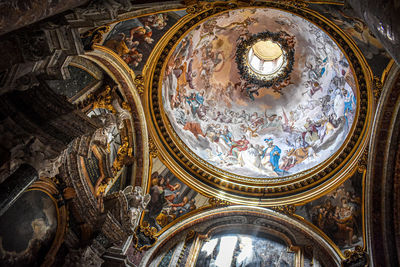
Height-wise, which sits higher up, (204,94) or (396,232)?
(204,94)

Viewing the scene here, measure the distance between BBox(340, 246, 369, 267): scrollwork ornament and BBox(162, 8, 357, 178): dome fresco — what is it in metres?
3.57

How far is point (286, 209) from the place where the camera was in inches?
452

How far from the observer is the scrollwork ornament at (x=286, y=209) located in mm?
11383

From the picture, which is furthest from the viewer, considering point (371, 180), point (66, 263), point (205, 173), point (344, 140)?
point (205, 173)

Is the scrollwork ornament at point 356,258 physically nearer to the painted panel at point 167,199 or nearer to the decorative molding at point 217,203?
the decorative molding at point 217,203

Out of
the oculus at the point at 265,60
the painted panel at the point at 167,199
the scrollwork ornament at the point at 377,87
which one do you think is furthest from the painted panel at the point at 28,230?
the oculus at the point at 265,60

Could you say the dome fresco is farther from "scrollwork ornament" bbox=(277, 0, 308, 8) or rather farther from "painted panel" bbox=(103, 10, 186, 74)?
"scrollwork ornament" bbox=(277, 0, 308, 8)

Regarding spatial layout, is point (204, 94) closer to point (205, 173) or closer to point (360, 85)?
point (205, 173)

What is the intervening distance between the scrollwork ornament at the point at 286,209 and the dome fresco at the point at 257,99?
65.3 inches

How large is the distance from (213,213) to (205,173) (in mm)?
1599

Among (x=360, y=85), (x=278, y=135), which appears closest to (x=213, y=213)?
(x=278, y=135)

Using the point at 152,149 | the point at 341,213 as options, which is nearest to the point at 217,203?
the point at 152,149

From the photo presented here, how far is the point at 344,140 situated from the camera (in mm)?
11391

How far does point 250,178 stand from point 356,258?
4754 mm
